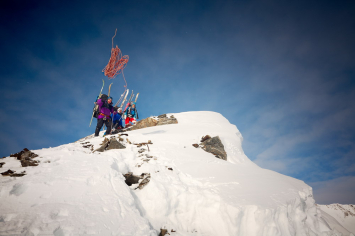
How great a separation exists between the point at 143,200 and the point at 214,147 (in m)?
4.32

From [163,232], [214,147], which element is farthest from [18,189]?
[214,147]

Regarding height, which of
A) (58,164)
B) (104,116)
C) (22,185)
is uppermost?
(104,116)

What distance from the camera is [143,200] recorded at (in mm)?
3477

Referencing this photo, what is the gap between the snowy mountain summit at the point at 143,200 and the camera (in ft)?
7.63

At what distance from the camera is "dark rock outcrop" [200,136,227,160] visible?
6598mm

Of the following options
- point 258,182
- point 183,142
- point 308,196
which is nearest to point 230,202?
point 258,182

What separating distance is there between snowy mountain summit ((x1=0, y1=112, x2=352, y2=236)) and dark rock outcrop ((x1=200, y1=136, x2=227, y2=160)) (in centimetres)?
165

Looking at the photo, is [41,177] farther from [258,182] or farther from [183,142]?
[258,182]

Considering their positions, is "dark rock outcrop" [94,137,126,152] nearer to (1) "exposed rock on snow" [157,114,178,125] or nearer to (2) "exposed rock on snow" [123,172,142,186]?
(2) "exposed rock on snow" [123,172,142,186]

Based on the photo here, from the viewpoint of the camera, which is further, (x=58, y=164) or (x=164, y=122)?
(x=164, y=122)

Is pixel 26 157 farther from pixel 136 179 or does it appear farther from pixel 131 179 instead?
pixel 136 179

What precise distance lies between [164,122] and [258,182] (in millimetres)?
8999

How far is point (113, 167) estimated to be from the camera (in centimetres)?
416

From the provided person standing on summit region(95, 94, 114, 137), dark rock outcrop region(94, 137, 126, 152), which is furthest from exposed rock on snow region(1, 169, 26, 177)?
person standing on summit region(95, 94, 114, 137)
